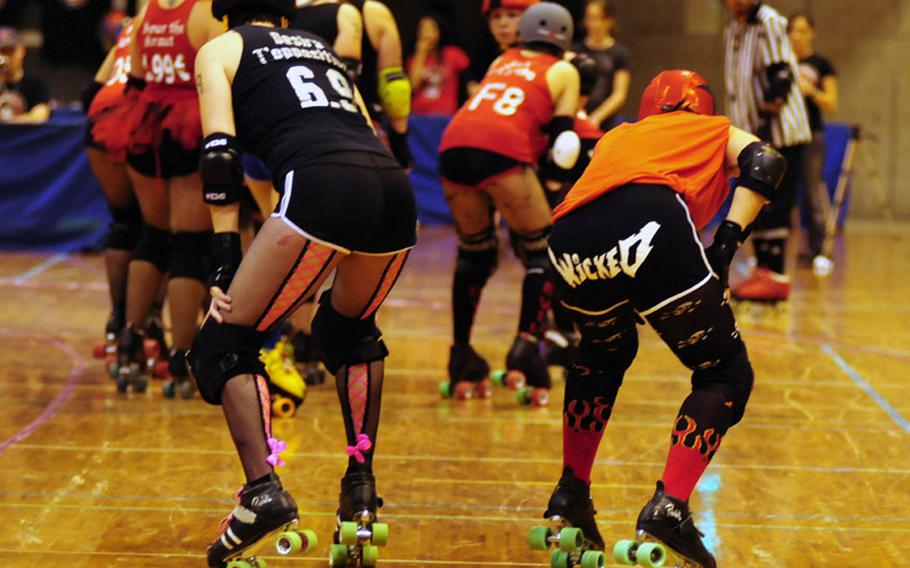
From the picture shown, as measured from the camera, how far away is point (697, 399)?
2977mm

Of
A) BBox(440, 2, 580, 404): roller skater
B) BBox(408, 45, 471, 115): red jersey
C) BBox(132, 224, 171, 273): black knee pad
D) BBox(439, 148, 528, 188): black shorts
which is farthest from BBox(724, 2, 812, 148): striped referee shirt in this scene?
BBox(408, 45, 471, 115): red jersey

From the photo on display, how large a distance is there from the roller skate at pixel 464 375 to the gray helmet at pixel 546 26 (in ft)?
3.89

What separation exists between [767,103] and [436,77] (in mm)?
4070

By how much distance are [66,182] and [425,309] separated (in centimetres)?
327

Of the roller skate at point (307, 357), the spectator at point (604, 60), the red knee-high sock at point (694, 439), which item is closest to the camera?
the red knee-high sock at point (694, 439)

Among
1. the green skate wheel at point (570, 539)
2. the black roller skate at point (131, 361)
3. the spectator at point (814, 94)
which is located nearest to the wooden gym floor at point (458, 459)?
the black roller skate at point (131, 361)

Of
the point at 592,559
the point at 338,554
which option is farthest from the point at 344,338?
the point at 592,559

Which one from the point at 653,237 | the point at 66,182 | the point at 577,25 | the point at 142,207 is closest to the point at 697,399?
the point at 653,237

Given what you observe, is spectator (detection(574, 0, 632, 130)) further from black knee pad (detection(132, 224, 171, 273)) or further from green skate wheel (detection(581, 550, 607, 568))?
green skate wheel (detection(581, 550, 607, 568))

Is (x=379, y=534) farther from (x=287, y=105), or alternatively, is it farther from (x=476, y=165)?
(x=476, y=165)

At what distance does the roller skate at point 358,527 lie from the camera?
3.06 m

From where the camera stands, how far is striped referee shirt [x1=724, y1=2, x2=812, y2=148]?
22.7ft

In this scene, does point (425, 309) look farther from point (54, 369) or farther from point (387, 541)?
point (387, 541)

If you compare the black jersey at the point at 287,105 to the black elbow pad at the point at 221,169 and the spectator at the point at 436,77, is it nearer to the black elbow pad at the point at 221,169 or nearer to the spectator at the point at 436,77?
the black elbow pad at the point at 221,169
